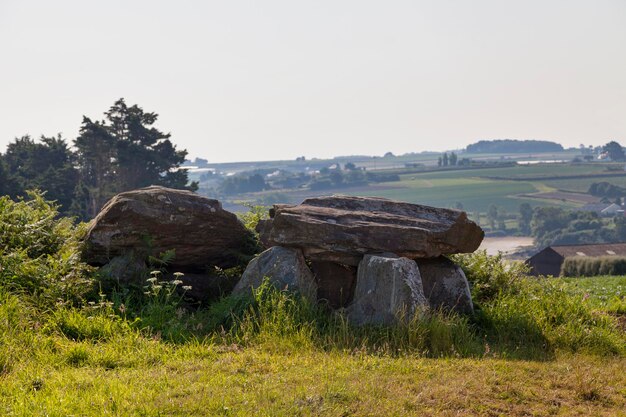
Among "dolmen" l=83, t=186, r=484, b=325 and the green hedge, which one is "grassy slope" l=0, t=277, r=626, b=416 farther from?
the green hedge

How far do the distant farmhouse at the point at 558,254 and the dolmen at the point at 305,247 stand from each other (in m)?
54.8

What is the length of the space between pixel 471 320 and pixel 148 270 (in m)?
6.44

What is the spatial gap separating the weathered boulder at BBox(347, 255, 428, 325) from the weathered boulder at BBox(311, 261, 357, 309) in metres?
0.85

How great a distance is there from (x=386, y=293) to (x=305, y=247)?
218 cm

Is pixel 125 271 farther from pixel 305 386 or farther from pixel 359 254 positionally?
pixel 305 386

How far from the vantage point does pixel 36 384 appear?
8820 millimetres

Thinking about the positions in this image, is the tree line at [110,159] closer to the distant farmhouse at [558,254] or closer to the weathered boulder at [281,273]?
the distant farmhouse at [558,254]

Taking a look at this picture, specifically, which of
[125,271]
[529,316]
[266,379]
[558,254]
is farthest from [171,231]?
[558,254]

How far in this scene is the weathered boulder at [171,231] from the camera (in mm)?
14508

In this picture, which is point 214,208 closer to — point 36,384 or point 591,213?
point 36,384

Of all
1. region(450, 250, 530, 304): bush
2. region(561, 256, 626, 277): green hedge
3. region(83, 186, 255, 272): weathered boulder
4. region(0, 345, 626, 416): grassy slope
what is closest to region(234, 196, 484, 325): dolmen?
region(450, 250, 530, 304): bush

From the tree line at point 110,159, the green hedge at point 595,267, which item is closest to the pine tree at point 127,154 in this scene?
the tree line at point 110,159

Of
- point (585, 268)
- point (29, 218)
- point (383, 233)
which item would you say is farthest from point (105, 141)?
point (383, 233)

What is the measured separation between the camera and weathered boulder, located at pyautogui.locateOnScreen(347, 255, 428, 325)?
12398 millimetres
